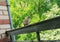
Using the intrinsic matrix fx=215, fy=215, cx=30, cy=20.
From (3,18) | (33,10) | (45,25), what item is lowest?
(45,25)

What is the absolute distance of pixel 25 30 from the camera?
246 centimetres

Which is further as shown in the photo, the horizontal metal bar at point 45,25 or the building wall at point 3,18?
the building wall at point 3,18

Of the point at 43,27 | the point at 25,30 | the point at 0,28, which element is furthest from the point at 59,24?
the point at 0,28

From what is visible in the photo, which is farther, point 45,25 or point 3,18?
point 3,18

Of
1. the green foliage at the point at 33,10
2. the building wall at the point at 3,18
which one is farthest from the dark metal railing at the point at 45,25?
the green foliage at the point at 33,10

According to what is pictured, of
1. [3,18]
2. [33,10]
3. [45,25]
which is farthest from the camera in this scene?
[33,10]

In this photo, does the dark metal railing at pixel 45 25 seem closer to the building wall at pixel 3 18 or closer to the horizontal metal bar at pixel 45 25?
the horizontal metal bar at pixel 45 25

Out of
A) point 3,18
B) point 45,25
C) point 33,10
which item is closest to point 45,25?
point 45,25

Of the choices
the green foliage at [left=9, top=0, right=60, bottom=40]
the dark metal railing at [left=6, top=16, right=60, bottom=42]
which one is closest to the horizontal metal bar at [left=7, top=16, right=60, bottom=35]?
the dark metal railing at [left=6, top=16, right=60, bottom=42]

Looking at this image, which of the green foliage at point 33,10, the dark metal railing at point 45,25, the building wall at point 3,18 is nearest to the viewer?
the dark metal railing at point 45,25

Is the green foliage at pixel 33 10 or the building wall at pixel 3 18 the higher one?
the green foliage at pixel 33 10

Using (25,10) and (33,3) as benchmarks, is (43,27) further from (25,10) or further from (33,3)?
(33,3)

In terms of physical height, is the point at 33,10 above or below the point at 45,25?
above

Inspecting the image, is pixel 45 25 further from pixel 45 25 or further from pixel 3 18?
pixel 3 18
